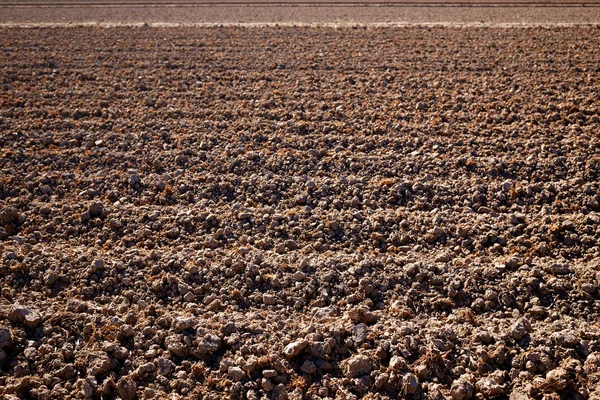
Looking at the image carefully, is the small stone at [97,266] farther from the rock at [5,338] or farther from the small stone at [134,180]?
the small stone at [134,180]

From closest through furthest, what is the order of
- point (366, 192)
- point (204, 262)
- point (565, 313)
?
point (565, 313) < point (204, 262) < point (366, 192)

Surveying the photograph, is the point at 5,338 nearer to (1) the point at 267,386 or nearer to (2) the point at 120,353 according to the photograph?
(2) the point at 120,353

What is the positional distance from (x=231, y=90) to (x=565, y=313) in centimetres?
675

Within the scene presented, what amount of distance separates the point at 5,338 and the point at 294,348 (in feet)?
7.57

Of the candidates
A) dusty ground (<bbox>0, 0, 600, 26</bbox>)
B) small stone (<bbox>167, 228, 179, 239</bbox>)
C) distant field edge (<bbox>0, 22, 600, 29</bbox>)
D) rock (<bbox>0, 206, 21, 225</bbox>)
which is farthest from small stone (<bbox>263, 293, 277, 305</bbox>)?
dusty ground (<bbox>0, 0, 600, 26</bbox>)

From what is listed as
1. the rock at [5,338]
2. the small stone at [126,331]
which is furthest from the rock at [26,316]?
the small stone at [126,331]

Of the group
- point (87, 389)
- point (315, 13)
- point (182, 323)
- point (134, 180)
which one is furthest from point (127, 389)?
point (315, 13)

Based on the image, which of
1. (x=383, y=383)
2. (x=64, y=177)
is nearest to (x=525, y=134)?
(x=383, y=383)

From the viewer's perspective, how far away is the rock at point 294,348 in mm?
Answer: 3549

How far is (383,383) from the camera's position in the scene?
11.1 ft

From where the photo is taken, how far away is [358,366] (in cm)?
346

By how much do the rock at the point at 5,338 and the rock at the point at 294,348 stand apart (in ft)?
7.19

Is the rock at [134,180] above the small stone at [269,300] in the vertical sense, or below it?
above

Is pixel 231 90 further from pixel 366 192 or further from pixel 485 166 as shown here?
pixel 485 166
